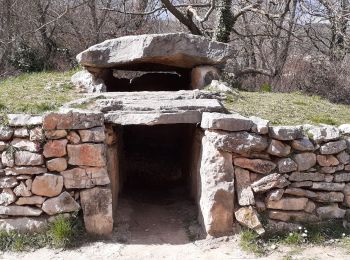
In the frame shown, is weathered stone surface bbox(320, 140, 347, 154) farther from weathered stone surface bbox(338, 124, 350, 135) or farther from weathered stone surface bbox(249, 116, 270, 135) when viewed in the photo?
weathered stone surface bbox(249, 116, 270, 135)

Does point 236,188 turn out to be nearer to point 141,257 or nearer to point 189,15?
point 141,257

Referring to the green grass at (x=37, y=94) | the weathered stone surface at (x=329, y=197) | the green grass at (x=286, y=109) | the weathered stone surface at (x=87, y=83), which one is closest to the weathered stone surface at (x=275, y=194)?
the weathered stone surface at (x=329, y=197)

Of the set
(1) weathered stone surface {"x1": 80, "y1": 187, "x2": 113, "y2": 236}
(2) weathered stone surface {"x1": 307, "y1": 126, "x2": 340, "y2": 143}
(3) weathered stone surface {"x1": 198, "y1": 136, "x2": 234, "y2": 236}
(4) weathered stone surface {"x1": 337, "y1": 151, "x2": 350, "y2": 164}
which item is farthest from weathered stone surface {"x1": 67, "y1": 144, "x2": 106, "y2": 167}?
(4) weathered stone surface {"x1": 337, "y1": 151, "x2": 350, "y2": 164}

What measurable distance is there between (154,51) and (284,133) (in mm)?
2441

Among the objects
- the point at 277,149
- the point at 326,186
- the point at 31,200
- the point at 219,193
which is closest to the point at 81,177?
the point at 31,200

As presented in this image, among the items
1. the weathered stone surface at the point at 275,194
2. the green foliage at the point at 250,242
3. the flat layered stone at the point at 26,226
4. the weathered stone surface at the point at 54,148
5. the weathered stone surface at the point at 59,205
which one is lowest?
the green foliage at the point at 250,242

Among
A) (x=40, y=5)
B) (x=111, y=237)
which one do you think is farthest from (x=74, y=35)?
(x=111, y=237)

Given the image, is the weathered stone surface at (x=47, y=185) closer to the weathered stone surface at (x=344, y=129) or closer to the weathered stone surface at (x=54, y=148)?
the weathered stone surface at (x=54, y=148)

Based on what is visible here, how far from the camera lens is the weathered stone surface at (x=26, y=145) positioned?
4441 millimetres

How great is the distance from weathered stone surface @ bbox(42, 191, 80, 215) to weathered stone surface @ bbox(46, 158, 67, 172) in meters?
0.25

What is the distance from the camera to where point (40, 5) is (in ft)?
33.3

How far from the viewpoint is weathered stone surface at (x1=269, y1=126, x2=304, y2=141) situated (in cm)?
458

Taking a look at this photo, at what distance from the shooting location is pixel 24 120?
177 inches

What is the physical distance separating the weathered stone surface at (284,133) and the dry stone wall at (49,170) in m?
1.84
